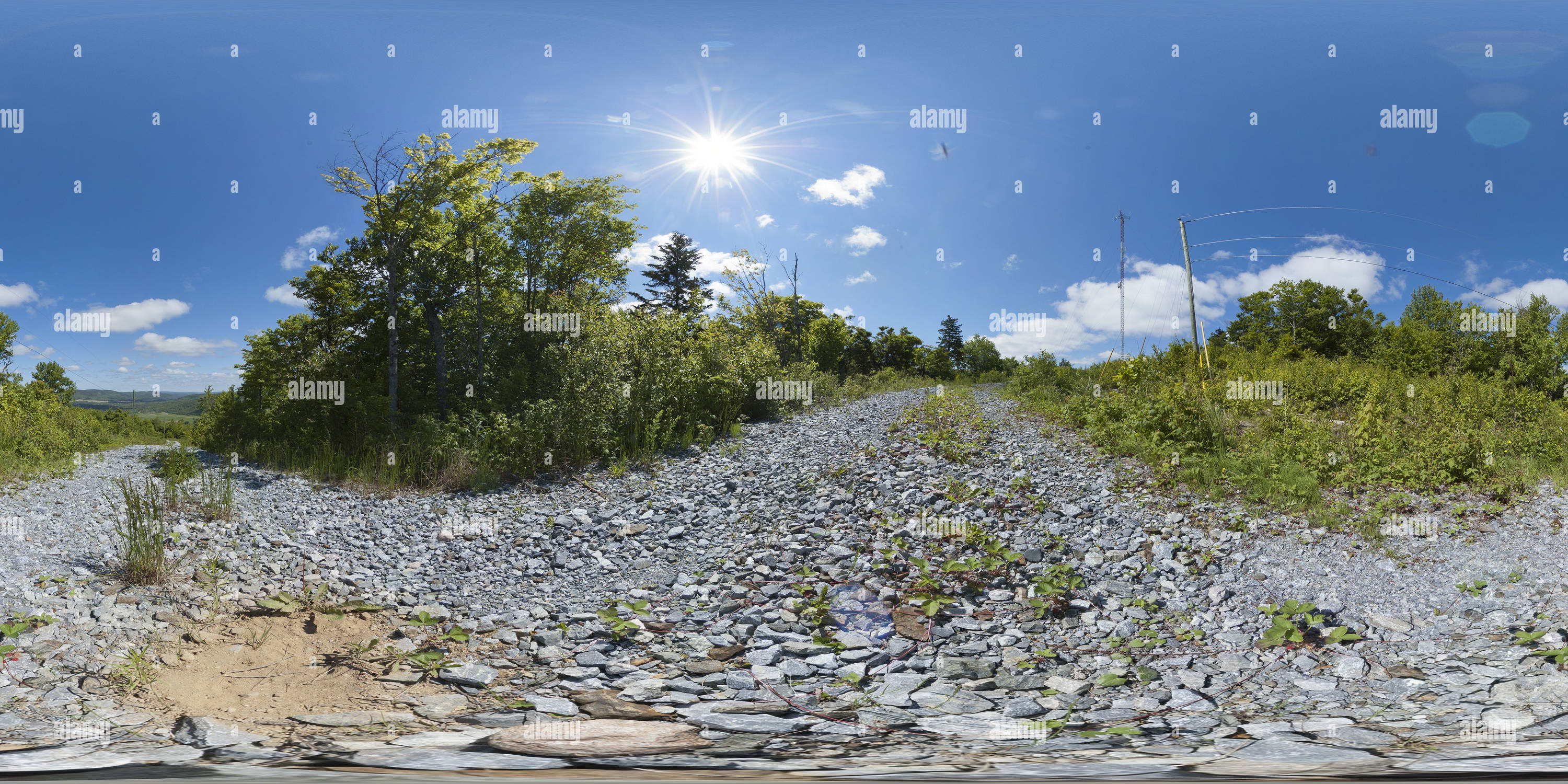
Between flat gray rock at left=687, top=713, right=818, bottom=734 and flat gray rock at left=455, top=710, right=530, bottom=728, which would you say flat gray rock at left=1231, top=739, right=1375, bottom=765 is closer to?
flat gray rock at left=687, top=713, right=818, bottom=734

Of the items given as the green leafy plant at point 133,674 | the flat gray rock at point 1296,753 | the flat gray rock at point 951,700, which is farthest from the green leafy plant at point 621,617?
the flat gray rock at point 1296,753

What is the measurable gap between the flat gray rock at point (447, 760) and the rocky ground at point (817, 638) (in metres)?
0.02

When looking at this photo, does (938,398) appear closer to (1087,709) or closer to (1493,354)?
(1087,709)

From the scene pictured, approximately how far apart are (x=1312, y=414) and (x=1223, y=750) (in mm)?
9465

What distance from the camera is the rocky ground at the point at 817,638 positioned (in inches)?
90.8

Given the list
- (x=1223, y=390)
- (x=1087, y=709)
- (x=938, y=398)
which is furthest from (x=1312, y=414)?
(x=1087, y=709)

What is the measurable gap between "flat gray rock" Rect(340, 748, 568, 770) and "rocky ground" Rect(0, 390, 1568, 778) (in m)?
0.02

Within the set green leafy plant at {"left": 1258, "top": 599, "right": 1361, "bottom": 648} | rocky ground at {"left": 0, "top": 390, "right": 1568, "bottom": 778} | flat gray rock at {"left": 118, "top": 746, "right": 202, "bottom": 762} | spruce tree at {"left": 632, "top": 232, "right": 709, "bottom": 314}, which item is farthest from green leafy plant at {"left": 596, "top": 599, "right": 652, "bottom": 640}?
spruce tree at {"left": 632, "top": 232, "right": 709, "bottom": 314}

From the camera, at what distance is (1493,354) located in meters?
16.4

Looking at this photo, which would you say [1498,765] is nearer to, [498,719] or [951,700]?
[951,700]

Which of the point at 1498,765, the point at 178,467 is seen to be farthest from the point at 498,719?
the point at 178,467

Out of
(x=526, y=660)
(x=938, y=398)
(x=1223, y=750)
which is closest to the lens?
(x=1223, y=750)

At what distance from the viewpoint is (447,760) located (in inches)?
72.2

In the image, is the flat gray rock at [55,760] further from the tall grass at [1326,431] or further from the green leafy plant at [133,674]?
the tall grass at [1326,431]
